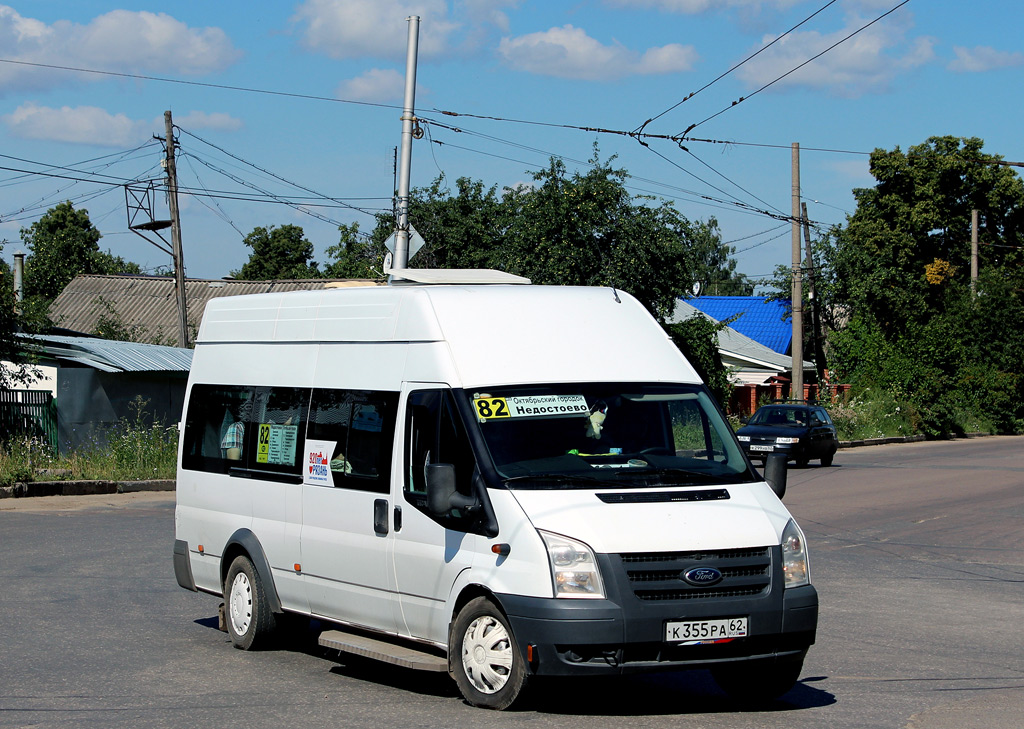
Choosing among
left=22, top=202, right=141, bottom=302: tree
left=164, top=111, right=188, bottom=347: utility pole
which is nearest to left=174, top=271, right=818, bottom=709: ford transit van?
left=164, top=111, right=188, bottom=347: utility pole

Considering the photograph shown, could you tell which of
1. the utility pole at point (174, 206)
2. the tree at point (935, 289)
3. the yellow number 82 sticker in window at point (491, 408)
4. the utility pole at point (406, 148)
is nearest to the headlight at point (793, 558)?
the yellow number 82 sticker in window at point (491, 408)

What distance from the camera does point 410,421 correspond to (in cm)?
752

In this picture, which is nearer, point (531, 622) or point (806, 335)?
point (531, 622)

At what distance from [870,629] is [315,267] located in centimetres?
8032

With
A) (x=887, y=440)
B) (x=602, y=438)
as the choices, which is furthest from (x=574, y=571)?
(x=887, y=440)

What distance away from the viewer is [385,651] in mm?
7410

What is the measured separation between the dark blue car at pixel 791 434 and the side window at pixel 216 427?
20.6 meters

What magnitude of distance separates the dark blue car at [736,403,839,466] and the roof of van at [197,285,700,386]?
2160 cm

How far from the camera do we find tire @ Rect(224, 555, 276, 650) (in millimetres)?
8664

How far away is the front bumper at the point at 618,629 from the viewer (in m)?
6.32

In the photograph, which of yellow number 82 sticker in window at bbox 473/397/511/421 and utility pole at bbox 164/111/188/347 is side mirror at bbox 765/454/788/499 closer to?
yellow number 82 sticker in window at bbox 473/397/511/421

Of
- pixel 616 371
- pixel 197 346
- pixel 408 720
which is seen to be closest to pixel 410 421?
pixel 616 371

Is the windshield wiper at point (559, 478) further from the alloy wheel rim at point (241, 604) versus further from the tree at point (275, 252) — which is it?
the tree at point (275, 252)

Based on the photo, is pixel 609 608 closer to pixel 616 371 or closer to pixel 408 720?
pixel 408 720
